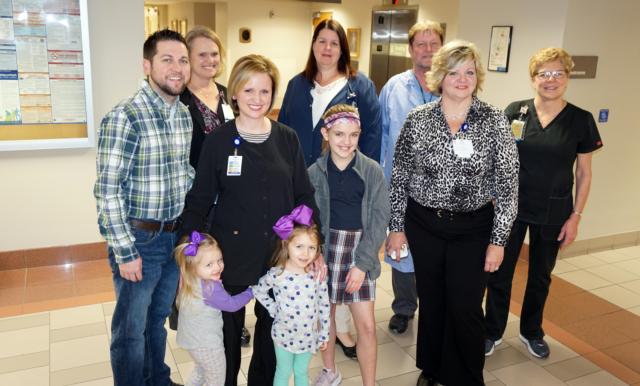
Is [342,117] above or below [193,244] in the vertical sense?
above

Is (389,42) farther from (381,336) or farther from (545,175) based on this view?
(381,336)

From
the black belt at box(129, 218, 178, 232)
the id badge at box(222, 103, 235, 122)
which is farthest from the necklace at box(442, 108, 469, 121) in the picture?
the black belt at box(129, 218, 178, 232)

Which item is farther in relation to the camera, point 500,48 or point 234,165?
point 500,48

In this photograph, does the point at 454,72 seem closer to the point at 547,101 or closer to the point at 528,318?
the point at 547,101

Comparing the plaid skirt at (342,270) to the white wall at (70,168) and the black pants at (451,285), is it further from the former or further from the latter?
the white wall at (70,168)

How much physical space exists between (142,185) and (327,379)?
136 centimetres

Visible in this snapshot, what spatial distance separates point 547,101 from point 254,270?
6.28ft

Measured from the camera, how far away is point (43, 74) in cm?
369

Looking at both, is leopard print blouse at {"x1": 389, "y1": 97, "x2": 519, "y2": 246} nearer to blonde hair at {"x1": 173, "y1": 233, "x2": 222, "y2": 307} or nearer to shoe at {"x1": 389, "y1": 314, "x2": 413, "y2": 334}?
blonde hair at {"x1": 173, "y1": 233, "x2": 222, "y2": 307}

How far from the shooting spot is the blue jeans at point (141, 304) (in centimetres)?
216

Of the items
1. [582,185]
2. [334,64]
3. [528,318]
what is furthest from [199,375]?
[582,185]

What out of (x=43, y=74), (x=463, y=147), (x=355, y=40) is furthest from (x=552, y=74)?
(x=355, y=40)

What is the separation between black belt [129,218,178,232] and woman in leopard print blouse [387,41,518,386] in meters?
1.03

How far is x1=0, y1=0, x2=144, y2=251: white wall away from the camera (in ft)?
12.4
